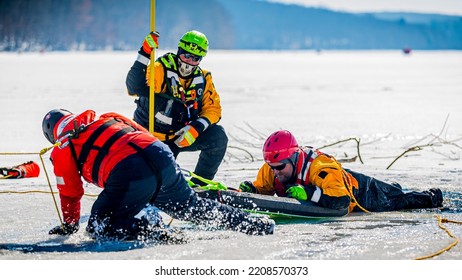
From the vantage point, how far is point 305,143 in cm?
971

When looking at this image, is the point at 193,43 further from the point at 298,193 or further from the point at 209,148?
the point at 298,193

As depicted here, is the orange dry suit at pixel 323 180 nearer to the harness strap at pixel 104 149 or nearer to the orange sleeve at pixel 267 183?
the orange sleeve at pixel 267 183

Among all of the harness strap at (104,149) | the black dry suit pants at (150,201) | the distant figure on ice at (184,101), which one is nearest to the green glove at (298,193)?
the black dry suit pants at (150,201)

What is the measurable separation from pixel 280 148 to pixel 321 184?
39 centimetres

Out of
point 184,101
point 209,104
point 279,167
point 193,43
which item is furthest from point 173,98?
point 279,167

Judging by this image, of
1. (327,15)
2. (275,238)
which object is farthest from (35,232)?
(327,15)

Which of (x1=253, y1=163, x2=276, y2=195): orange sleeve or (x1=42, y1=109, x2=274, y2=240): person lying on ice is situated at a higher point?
(x1=42, y1=109, x2=274, y2=240): person lying on ice

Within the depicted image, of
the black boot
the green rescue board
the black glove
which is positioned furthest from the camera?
the black boot

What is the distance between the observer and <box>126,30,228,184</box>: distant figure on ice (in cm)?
588

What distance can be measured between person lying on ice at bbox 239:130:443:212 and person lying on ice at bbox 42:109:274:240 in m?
0.69

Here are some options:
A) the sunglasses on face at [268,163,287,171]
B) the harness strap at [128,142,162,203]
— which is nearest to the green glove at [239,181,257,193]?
the sunglasses on face at [268,163,287,171]

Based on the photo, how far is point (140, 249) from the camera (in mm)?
4199

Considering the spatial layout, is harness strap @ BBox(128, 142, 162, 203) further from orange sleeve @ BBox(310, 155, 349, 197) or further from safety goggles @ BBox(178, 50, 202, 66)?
safety goggles @ BBox(178, 50, 202, 66)
